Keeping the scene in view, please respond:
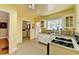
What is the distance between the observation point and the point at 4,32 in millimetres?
1784

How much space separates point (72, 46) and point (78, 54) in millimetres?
167

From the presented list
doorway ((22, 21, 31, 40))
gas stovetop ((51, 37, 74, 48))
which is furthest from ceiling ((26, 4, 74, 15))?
gas stovetop ((51, 37, 74, 48))

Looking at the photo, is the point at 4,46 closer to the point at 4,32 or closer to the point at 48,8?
the point at 4,32

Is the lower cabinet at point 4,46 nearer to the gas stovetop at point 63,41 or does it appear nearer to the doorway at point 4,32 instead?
the doorway at point 4,32

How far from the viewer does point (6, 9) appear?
1.72 m

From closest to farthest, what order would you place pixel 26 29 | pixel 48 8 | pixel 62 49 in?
1. pixel 62 49
2. pixel 48 8
3. pixel 26 29

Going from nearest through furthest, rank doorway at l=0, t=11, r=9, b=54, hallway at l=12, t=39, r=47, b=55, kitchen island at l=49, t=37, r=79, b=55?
kitchen island at l=49, t=37, r=79, b=55 → doorway at l=0, t=11, r=9, b=54 → hallway at l=12, t=39, r=47, b=55

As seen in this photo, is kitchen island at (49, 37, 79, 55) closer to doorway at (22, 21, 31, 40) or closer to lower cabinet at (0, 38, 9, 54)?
doorway at (22, 21, 31, 40)

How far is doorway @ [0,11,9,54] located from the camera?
1.73 meters

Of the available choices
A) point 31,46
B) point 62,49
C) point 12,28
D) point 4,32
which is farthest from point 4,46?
point 62,49

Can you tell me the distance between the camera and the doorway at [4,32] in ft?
5.68

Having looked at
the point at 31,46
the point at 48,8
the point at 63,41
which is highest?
the point at 48,8

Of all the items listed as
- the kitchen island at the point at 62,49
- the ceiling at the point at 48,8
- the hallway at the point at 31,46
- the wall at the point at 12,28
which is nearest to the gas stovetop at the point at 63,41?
the kitchen island at the point at 62,49
